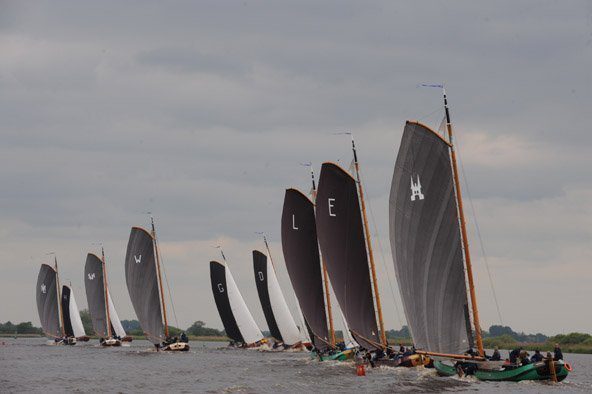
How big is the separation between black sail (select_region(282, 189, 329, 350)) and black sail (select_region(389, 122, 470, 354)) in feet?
87.0

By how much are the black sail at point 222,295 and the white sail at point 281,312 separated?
12.6 metres

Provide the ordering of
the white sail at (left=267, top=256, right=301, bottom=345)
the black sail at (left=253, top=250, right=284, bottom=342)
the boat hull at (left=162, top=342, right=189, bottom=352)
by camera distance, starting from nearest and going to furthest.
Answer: the boat hull at (left=162, top=342, right=189, bottom=352), the white sail at (left=267, top=256, right=301, bottom=345), the black sail at (left=253, top=250, right=284, bottom=342)

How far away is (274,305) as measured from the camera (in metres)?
137

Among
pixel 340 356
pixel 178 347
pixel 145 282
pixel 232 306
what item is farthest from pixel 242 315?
pixel 340 356

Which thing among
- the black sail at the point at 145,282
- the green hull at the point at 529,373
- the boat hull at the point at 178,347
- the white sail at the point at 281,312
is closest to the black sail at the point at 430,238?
the green hull at the point at 529,373

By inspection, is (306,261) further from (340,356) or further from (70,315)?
(70,315)

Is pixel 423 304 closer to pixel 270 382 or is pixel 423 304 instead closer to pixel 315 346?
pixel 270 382

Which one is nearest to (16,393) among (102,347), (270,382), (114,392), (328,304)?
(114,392)

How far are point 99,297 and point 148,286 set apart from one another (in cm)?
3318

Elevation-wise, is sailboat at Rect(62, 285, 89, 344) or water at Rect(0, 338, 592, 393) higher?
sailboat at Rect(62, 285, 89, 344)

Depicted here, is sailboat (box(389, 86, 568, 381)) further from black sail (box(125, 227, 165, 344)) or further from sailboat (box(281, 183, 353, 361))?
black sail (box(125, 227, 165, 344))

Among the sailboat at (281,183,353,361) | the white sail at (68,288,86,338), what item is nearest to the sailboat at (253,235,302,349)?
the sailboat at (281,183,353,361)

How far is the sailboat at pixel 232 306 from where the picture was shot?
487 ft

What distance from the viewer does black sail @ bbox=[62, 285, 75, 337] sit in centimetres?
17862
